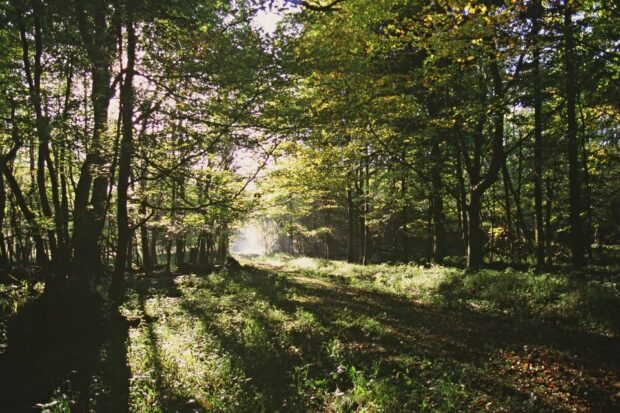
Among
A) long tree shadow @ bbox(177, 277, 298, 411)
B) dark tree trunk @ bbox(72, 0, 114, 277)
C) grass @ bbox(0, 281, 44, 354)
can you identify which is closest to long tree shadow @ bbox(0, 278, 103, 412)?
grass @ bbox(0, 281, 44, 354)

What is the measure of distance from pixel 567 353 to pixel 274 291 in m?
10.7

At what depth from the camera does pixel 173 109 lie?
9.88 m

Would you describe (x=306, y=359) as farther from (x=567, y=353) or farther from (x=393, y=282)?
(x=393, y=282)

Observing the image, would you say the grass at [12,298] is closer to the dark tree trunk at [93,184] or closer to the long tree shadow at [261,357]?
the dark tree trunk at [93,184]

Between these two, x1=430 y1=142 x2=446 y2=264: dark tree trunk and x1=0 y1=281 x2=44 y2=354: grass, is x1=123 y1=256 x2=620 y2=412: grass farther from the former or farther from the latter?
x1=430 y1=142 x2=446 y2=264: dark tree trunk

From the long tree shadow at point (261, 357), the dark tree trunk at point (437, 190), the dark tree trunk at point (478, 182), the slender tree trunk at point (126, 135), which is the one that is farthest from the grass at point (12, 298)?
the dark tree trunk at point (478, 182)

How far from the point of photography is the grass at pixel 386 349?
6547mm

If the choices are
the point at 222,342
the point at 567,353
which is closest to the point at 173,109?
the point at 222,342

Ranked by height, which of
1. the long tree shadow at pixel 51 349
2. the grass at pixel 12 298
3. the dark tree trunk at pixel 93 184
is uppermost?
the dark tree trunk at pixel 93 184

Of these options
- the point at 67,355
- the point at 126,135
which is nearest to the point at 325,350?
the point at 67,355

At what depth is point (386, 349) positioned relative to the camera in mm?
9016

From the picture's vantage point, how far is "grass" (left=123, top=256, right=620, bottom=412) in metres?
6.55

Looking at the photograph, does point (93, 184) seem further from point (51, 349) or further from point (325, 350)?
point (325, 350)

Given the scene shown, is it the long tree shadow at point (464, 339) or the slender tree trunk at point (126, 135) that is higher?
the slender tree trunk at point (126, 135)
